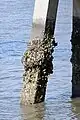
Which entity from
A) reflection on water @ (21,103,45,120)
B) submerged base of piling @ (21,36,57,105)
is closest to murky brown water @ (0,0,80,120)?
reflection on water @ (21,103,45,120)

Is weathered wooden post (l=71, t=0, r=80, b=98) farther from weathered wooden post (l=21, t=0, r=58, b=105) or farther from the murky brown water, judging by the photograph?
weathered wooden post (l=21, t=0, r=58, b=105)

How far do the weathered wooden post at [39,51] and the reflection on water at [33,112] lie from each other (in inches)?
5.8

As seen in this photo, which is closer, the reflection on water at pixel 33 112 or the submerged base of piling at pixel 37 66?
the reflection on water at pixel 33 112

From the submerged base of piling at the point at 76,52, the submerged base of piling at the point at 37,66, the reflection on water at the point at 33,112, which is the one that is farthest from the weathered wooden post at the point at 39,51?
the submerged base of piling at the point at 76,52

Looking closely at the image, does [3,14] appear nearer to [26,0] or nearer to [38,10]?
[26,0]

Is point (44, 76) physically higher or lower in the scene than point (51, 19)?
lower

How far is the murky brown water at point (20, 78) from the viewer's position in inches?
291

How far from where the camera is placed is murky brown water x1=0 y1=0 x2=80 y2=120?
7402 millimetres

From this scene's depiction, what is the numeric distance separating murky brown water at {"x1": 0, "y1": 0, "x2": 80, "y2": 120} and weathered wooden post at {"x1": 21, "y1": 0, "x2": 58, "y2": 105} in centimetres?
29

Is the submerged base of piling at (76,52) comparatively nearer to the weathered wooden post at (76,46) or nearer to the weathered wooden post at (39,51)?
the weathered wooden post at (76,46)

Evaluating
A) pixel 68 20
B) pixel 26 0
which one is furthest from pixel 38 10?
pixel 26 0

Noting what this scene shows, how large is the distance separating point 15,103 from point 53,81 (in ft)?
4.47

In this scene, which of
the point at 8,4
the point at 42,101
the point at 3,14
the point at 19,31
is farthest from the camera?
the point at 8,4

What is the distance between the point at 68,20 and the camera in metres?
15.9
